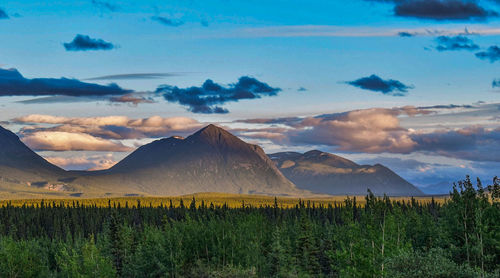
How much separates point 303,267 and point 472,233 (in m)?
47.8

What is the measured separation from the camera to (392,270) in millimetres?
62875

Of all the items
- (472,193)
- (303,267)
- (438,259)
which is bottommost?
(303,267)

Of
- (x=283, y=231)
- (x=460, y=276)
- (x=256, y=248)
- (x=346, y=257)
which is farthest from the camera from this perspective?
(x=283, y=231)

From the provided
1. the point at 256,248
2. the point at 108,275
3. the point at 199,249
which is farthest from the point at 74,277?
the point at 256,248

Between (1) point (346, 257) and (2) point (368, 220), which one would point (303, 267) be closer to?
(2) point (368, 220)

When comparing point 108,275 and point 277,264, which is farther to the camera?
point 277,264

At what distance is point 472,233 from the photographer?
8838cm

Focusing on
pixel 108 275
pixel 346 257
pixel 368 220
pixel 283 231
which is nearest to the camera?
pixel 346 257

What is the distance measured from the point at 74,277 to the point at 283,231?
66.4 m

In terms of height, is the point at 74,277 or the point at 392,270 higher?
the point at 392,270

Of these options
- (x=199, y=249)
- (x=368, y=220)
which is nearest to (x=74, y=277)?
(x=199, y=249)

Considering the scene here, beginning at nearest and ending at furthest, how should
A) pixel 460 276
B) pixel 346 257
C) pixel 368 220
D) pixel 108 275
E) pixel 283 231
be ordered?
pixel 460 276, pixel 346 257, pixel 368 220, pixel 108 275, pixel 283 231

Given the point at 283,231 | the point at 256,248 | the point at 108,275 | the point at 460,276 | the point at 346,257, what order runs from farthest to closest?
the point at 283,231
the point at 256,248
the point at 108,275
the point at 346,257
the point at 460,276

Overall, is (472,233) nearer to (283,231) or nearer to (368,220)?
(368,220)
